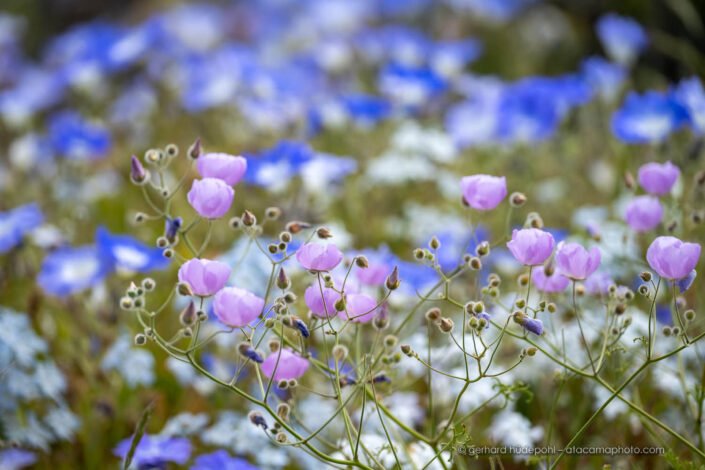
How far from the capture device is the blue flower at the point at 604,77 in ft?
7.85

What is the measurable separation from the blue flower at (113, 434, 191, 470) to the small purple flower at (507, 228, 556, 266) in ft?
1.94

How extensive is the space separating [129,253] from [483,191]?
749mm

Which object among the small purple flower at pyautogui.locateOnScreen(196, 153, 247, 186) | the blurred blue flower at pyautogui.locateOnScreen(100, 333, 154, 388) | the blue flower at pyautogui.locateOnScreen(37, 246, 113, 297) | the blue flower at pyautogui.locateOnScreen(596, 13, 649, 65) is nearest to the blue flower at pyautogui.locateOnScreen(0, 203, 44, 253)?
the blue flower at pyautogui.locateOnScreen(37, 246, 113, 297)

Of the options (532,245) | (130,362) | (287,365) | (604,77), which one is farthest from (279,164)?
(604,77)

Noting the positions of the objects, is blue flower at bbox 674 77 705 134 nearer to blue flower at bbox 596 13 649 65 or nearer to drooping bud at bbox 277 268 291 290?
blue flower at bbox 596 13 649 65

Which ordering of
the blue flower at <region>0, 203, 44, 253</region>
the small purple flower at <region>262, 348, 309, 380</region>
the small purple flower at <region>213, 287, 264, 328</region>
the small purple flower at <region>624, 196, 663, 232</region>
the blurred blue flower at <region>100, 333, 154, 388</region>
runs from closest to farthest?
the small purple flower at <region>213, 287, 264, 328</region> → the small purple flower at <region>262, 348, 309, 380</region> → the small purple flower at <region>624, 196, 663, 232</region> → the blurred blue flower at <region>100, 333, 154, 388</region> → the blue flower at <region>0, 203, 44, 253</region>

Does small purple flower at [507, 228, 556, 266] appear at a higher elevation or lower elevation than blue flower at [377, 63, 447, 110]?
higher

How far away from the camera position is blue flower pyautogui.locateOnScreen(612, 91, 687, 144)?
1682 mm

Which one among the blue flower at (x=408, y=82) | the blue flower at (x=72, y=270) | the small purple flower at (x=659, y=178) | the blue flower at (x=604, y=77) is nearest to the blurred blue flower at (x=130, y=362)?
the blue flower at (x=72, y=270)

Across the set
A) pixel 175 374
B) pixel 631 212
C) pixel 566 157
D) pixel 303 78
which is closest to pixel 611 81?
pixel 566 157

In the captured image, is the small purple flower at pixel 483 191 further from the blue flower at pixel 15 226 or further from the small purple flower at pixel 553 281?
the blue flower at pixel 15 226

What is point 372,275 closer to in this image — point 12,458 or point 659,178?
point 659,178

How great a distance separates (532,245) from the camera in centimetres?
94

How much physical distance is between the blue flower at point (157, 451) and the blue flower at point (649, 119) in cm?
112
